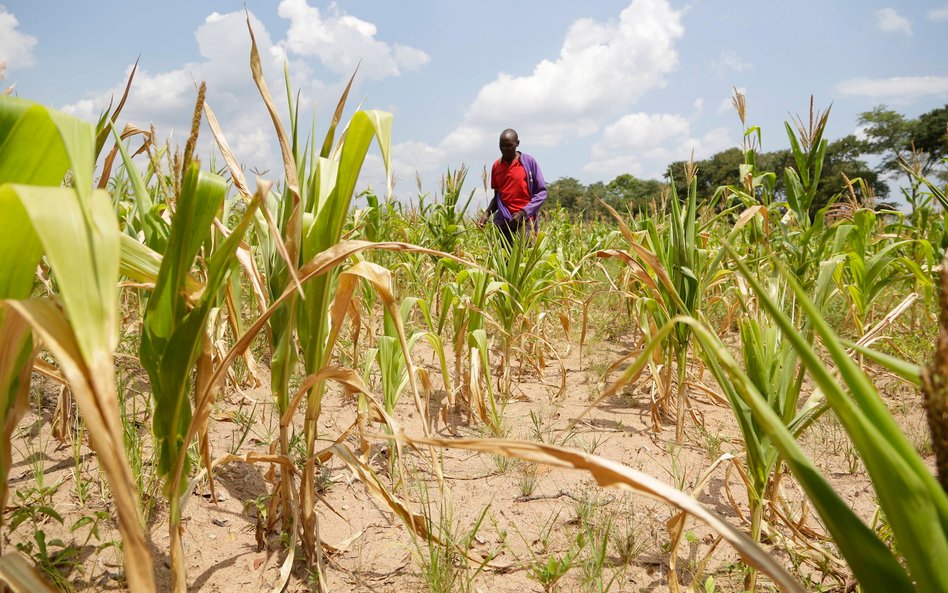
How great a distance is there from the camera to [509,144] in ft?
17.4

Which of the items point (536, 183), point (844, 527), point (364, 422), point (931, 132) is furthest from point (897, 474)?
point (931, 132)

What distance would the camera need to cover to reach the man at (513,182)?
522 centimetres

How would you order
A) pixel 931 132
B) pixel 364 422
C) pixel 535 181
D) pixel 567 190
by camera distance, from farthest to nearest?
1. pixel 567 190
2. pixel 931 132
3. pixel 535 181
4. pixel 364 422

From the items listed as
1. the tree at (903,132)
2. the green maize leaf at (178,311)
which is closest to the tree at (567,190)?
the tree at (903,132)

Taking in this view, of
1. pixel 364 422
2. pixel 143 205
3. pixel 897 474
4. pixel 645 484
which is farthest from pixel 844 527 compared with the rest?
pixel 364 422

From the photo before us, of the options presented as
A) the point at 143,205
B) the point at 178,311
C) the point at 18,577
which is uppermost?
the point at 143,205

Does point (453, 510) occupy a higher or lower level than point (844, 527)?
lower

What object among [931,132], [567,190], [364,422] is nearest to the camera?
[364,422]

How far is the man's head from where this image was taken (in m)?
5.30

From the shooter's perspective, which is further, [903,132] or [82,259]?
[903,132]

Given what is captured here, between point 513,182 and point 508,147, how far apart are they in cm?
35

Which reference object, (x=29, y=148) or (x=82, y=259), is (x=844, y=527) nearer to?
(x=82, y=259)

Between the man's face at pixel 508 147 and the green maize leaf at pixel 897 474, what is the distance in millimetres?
5016

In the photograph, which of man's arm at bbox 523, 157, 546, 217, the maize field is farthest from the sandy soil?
man's arm at bbox 523, 157, 546, 217
